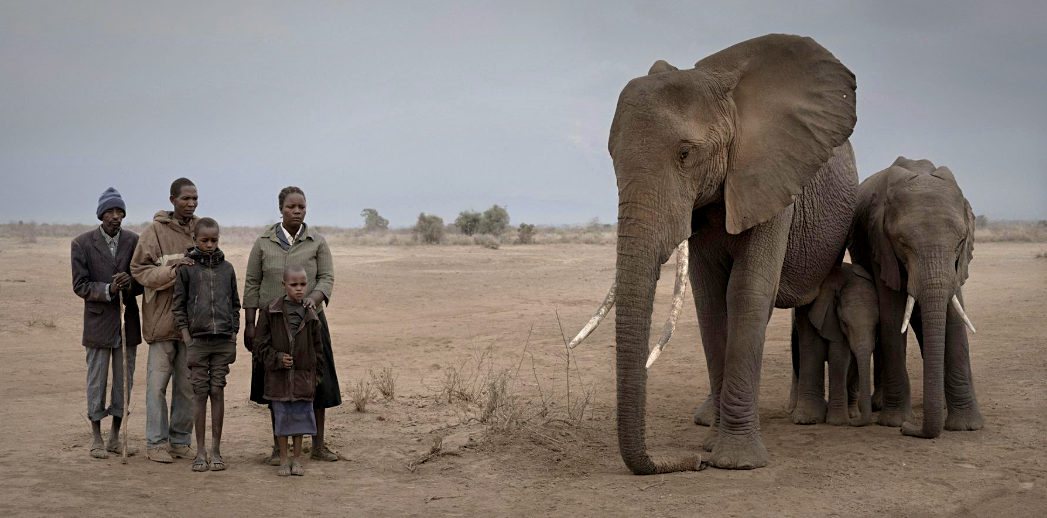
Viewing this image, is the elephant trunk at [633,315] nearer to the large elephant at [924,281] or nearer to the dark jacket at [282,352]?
the dark jacket at [282,352]

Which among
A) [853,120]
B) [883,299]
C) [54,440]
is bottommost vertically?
[54,440]

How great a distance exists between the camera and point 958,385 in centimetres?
808

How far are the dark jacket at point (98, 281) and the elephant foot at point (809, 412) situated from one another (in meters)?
6.28

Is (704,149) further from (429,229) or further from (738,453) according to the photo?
(429,229)

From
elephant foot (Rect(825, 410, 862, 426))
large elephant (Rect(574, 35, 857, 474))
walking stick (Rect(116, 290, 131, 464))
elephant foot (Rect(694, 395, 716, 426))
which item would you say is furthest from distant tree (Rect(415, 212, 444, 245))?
large elephant (Rect(574, 35, 857, 474))

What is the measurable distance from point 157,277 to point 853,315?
20.7 ft

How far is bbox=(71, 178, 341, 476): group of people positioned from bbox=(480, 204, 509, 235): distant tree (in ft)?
127

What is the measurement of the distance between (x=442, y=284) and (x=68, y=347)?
9.95 meters

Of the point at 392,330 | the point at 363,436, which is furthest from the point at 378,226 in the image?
the point at 363,436

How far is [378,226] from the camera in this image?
214ft

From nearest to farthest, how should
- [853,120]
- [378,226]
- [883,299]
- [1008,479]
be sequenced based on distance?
[1008,479] < [853,120] < [883,299] < [378,226]

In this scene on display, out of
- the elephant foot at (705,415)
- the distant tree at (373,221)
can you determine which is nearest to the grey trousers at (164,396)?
the elephant foot at (705,415)

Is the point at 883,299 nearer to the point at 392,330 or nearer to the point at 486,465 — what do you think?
the point at 486,465

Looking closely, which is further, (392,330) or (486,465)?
(392,330)
